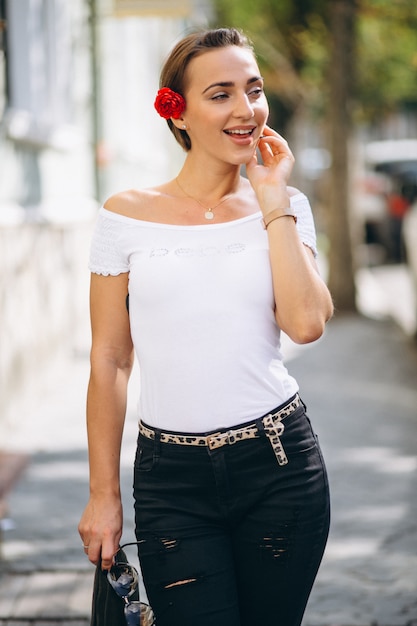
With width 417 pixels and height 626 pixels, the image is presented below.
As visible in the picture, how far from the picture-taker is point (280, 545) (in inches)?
96.8

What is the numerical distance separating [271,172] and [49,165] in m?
7.54

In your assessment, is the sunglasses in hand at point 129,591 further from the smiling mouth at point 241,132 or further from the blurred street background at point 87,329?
the blurred street background at point 87,329

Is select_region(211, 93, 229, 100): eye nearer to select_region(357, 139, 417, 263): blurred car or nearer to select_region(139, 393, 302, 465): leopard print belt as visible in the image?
select_region(139, 393, 302, 465): leopard print belt

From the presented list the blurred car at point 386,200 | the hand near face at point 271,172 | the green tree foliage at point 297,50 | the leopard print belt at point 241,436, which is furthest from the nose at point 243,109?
the green tree foliage at point 297,50

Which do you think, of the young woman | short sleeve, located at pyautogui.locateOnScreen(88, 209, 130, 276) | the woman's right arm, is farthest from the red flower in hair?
the woman's right arm

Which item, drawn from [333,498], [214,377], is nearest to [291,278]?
[214,377]

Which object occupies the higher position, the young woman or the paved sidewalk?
the young woman

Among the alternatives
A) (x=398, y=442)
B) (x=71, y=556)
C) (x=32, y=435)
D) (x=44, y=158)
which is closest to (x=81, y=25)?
(x=44, y=158)

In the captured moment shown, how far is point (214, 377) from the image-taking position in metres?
2.44

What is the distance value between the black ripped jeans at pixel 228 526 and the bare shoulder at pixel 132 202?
1.82 ft

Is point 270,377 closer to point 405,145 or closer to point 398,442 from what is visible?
point 398,442

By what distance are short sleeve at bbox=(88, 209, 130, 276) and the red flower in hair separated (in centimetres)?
29

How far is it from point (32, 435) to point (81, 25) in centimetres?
612

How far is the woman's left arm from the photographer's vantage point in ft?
7.96
